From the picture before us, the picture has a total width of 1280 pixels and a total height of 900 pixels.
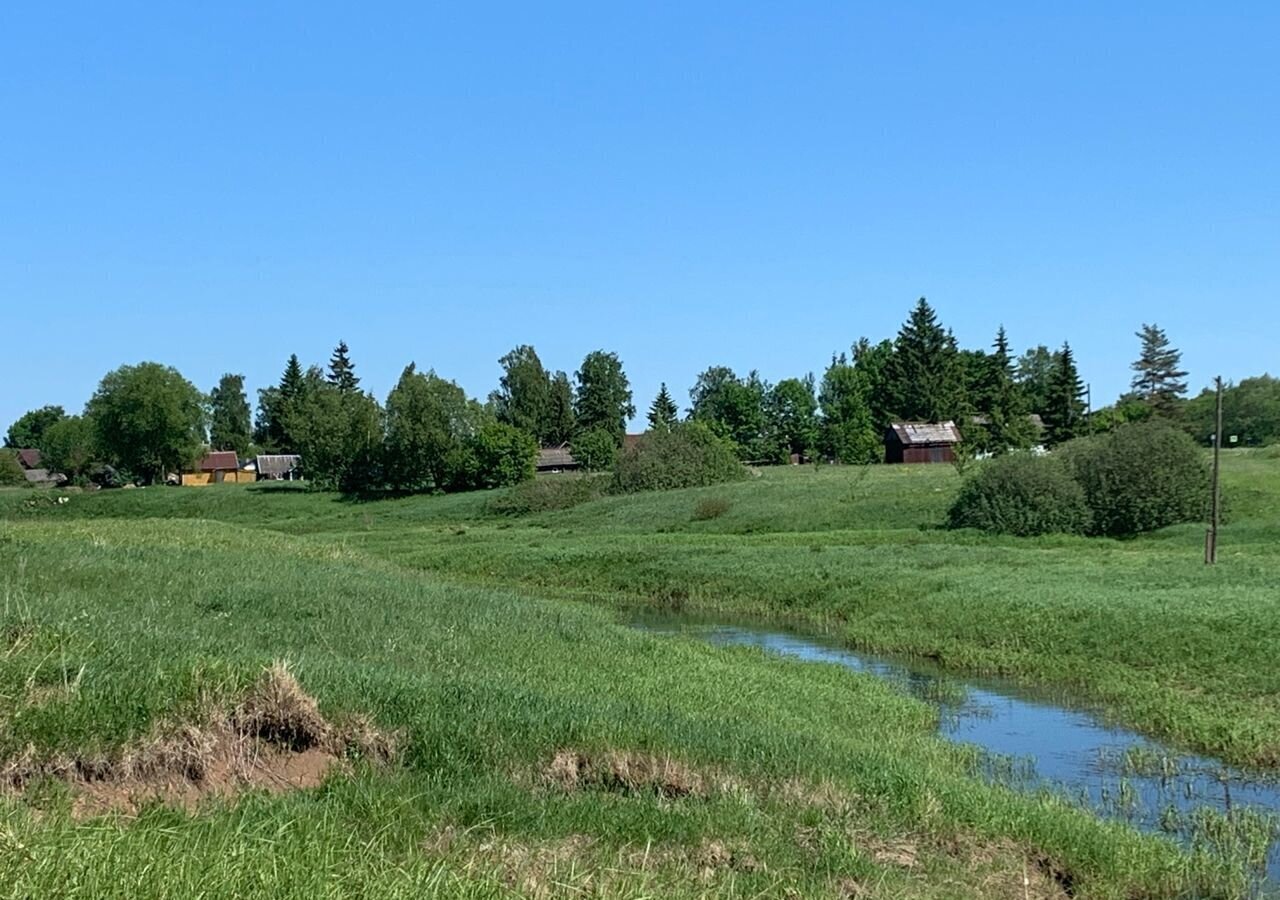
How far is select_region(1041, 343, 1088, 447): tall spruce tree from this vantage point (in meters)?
105

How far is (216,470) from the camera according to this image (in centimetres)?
13675

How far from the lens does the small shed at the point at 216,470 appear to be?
440 ft

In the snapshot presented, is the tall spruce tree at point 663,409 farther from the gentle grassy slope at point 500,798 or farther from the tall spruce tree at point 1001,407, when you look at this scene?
the gentle grassy slope at point 500,798

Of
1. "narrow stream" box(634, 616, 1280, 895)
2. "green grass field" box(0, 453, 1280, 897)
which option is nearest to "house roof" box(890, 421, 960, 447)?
"green grass field" box(0, 453, 1280, 897)

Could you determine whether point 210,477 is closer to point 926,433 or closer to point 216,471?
point 216,471

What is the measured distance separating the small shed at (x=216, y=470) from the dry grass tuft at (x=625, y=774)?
431 feet

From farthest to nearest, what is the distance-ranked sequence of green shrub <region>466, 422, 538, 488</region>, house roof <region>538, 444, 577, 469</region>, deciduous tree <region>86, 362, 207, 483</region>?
house roof <region>538, 444, 577, 469</region>, deciduous tree <region>86, 362, 207, 483</region>, green shrub <region>466, 422, 538, 488</region>

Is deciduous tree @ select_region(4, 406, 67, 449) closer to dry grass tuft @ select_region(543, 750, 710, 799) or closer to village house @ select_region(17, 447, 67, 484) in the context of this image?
village house @ select_region(17, 447, 67, 484)

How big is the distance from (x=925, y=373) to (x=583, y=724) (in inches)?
4559

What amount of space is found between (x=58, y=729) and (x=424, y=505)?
78.9 m

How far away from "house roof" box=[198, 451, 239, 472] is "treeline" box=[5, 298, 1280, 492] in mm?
4930

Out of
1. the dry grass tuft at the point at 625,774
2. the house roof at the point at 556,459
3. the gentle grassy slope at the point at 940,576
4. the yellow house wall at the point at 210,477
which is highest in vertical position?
the house roof at the point at 556,459

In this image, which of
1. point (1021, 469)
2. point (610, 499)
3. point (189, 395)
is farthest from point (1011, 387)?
point (189, 395)

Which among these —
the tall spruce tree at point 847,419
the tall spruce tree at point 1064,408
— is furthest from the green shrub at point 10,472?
the tall spruce tree at point 1064,408
